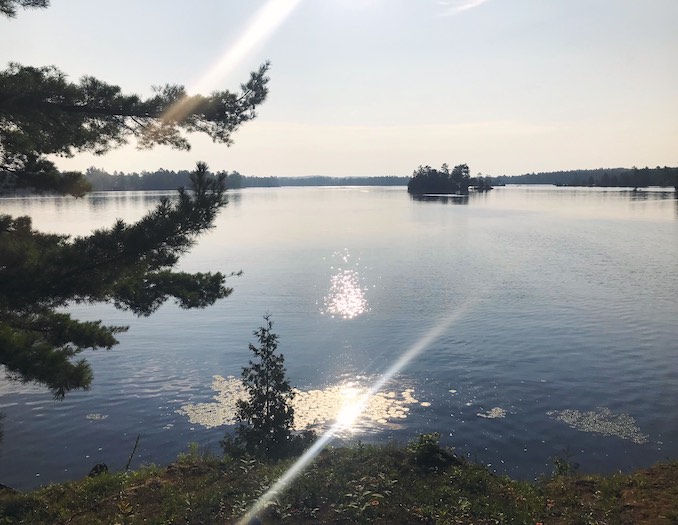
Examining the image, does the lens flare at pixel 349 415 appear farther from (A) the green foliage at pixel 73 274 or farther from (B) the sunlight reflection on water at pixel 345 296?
(B) the sunlight reflection on water at pixel 345 296

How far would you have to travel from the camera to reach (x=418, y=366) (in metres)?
26.1

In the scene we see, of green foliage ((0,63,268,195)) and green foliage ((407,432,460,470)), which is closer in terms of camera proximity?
green foliage ((0,63,268,195))

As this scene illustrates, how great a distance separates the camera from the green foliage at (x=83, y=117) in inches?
409

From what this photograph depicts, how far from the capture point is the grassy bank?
959cm

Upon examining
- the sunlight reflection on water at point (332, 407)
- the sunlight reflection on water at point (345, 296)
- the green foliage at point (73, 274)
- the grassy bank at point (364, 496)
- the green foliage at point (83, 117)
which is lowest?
the sunlight reflection on water at point (332, 407)

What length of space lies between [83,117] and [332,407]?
1562cm

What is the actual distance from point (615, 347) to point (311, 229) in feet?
240

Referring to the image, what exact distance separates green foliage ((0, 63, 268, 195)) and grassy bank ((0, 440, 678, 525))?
332 inches

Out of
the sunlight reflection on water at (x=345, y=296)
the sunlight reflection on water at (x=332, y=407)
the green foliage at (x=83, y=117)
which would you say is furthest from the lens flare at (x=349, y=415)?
the green foliage at (x=83, y=117)

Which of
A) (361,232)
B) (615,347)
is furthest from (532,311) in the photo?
(361,232)

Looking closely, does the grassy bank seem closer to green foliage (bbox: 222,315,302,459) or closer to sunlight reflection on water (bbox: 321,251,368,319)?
green foliage (bbox: 222,315,302,459)

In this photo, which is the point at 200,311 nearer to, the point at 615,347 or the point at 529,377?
the point at 529,377

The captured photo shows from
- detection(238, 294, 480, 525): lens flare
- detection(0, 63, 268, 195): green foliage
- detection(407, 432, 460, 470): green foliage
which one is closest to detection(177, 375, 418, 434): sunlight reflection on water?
detection(238, 294, 480, 525): lens flare

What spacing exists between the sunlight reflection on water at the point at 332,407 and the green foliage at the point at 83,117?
1186 centimetres
